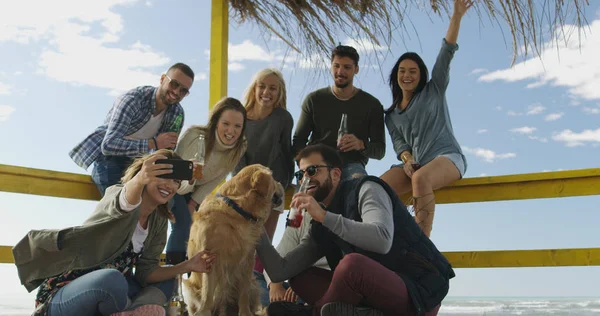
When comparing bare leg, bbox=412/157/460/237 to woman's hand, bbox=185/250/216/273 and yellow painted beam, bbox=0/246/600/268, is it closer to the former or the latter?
yellow painted beam, bbox=0/246/600/268

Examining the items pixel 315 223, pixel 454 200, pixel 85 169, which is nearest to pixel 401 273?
pixel 315 223

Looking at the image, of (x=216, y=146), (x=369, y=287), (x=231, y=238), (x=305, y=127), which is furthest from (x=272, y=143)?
(x=369, y=287)

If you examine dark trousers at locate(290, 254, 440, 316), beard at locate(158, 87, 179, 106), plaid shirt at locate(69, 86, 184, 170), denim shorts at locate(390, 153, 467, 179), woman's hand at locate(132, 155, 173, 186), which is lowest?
dark trousers at locate(290, 254, 440, 316)

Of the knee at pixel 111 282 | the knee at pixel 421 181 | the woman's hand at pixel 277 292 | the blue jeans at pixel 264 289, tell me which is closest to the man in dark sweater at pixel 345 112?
the knee at pixel 421 181

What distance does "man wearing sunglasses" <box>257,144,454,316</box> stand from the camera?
8.27 ft

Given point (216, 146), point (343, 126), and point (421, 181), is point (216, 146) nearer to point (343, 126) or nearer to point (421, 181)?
point (343, 126)

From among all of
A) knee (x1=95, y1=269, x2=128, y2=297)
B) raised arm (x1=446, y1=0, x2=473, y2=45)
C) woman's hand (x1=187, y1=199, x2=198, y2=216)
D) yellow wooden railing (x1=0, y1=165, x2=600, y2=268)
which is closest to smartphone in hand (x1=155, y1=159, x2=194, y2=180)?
knee (x1=95, y1=269, x2=128, y2=297)

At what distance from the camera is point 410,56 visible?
3.97 m

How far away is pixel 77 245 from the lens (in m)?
2.49

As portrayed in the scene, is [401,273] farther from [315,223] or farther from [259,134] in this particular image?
[259,134]

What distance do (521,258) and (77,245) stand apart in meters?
2.96

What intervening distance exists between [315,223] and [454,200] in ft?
5.19

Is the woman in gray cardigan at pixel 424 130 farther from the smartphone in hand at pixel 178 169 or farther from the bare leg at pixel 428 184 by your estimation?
the smartphone in hand at pixel 178 169

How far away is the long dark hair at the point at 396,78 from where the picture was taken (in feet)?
13.0
